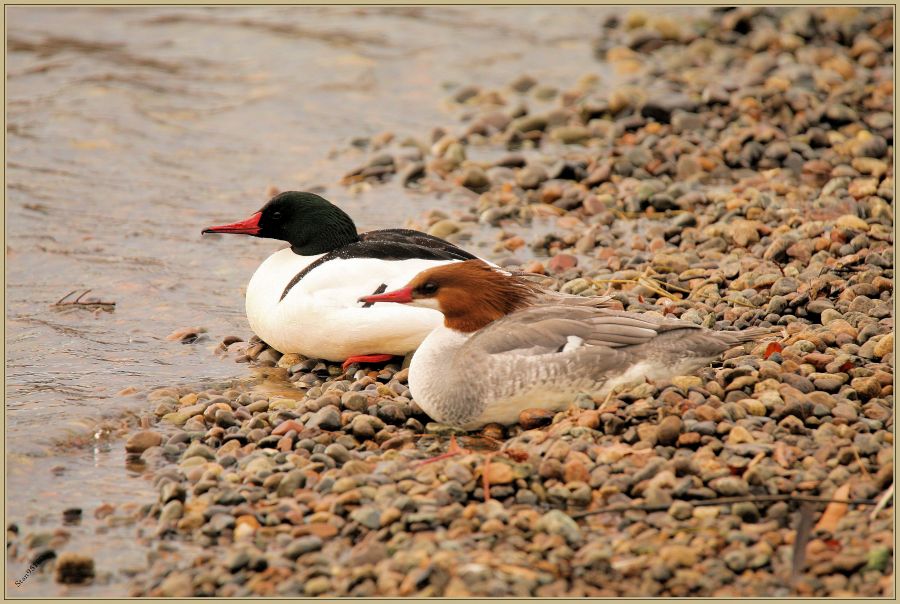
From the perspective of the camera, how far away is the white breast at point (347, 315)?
6.45 metres

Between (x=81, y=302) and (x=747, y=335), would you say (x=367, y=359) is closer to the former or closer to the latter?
(x=747, y=335)

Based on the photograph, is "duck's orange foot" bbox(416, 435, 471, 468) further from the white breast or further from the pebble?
the pebble

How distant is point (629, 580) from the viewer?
4.23 metres

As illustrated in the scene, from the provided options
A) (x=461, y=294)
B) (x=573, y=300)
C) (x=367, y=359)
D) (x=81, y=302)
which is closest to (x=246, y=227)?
(x=367, y=359)

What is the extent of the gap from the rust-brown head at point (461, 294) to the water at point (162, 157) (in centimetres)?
164

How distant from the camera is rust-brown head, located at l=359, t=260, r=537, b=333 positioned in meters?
5.72

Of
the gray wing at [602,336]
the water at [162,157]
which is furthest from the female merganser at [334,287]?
the gray wing at [602,336]

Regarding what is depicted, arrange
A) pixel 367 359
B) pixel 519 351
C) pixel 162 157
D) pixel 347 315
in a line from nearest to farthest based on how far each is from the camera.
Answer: pixel 519 351 → pixel 347 315 → pixel 367 359 → pixel 162 157

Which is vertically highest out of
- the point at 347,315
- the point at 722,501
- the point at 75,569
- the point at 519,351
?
the point at 519,351

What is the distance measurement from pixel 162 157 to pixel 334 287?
16.5 feet

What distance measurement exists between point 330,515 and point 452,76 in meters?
9.02

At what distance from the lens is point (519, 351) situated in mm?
5574

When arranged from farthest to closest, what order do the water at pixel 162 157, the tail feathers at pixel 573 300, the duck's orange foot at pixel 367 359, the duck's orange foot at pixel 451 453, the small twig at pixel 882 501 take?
the duck's orange foot at pixel 367 359 → the water at pixel 162 157 → the tail feathers at pixel 573 300 → the duck's orange foot at pixel 451 453 → the small twig at pixel 882 501

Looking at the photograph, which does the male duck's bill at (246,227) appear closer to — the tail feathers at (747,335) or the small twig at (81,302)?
the small twig at (81,302)
